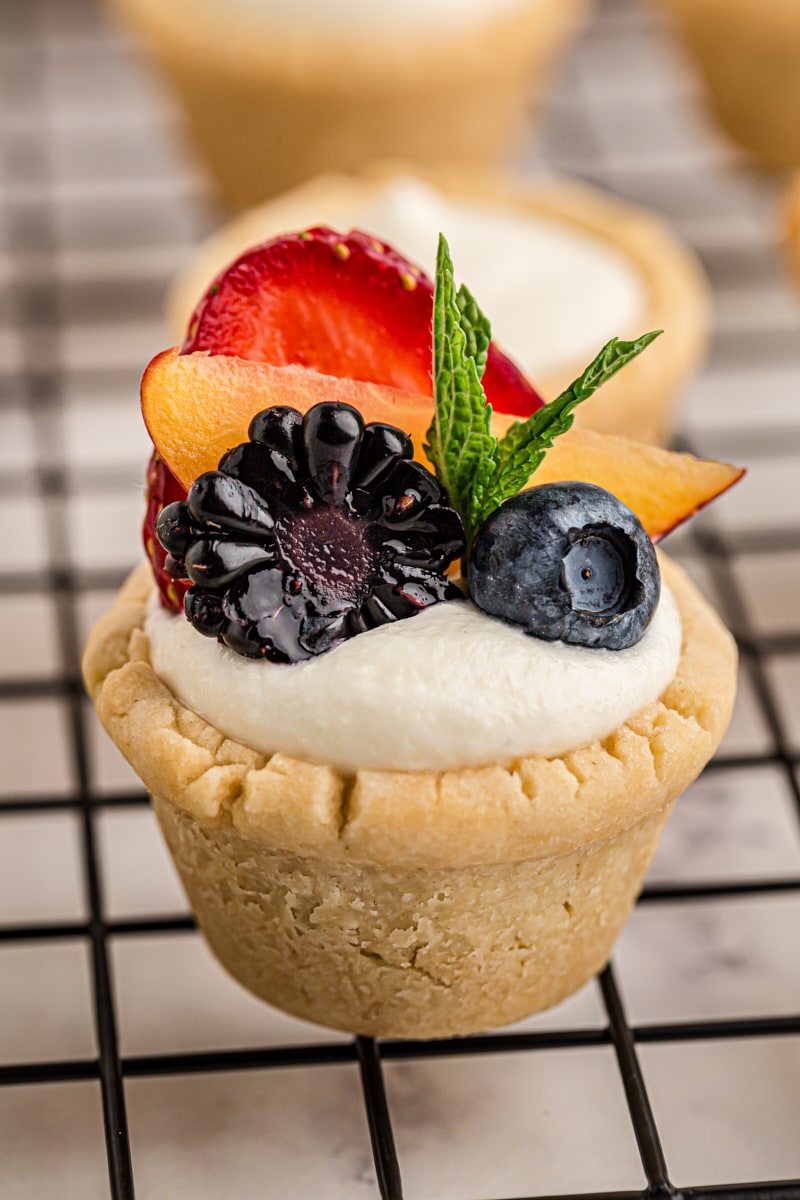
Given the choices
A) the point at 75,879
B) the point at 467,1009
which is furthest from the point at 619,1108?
the point at 75,879

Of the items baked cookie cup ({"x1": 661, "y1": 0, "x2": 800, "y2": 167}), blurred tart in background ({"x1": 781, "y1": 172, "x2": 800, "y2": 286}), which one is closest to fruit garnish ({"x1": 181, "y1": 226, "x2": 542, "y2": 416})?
blurred tart in background ({"x1": 781, "y1": 172, "x2": 800, "y2": 286})

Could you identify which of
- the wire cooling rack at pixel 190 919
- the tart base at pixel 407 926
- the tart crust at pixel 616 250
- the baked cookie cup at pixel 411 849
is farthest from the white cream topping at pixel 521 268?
the tart base at pixel 407 926

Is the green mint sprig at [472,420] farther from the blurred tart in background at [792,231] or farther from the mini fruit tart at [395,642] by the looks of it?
the blurred tart in background at [792,231]

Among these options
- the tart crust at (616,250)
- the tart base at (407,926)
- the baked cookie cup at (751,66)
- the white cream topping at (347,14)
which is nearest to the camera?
the tart base at (407,926)

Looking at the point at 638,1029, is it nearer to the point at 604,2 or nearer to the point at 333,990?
the point at 333,990

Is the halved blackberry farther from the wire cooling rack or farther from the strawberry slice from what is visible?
the wire cooling rack

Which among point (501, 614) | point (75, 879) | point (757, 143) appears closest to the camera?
point (501, 614)

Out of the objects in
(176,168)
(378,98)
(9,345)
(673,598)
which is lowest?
(673,598)
